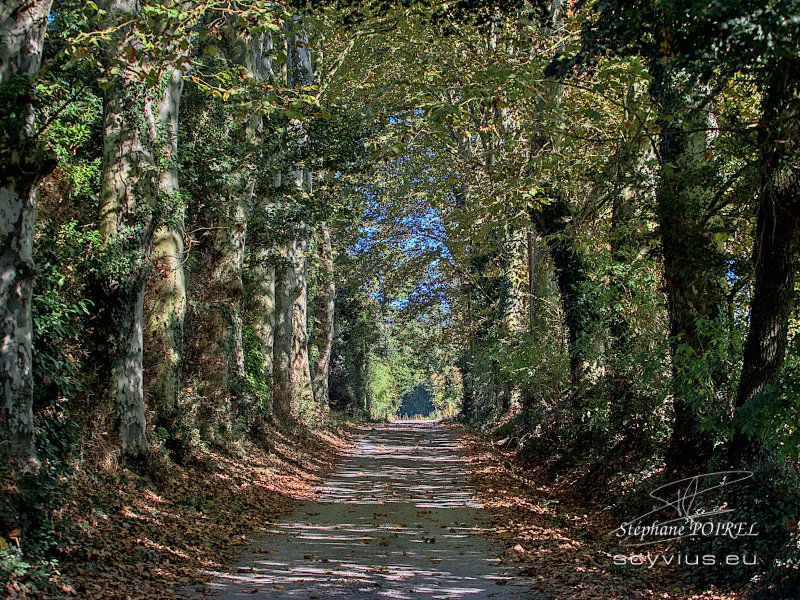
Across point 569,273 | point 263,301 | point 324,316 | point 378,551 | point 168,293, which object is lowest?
point 378,551

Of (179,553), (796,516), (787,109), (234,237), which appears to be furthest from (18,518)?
(234,237)

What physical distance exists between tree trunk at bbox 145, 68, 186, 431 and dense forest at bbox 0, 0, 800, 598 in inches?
2.1

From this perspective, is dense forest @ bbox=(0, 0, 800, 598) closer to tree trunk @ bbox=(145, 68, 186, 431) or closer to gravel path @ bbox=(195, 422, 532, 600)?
tree trunk @ bbox=(145, 68, 186, 431)

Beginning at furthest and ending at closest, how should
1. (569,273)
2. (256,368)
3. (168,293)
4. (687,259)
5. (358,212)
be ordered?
(358,212) < (256,368) < (569,273) < (168,293) < (687,259)

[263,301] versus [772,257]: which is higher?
[263,301]

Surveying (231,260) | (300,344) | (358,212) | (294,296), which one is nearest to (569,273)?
(358,212)

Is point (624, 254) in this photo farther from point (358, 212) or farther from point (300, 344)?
point (300, 344)

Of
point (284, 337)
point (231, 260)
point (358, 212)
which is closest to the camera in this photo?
point (231, 260)

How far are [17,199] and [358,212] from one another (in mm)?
13520

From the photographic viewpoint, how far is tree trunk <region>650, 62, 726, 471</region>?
970 centimetres

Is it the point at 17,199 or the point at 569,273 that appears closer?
the point at 17,199

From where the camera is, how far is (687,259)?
1012cm

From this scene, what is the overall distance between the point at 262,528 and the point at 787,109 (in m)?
8.29

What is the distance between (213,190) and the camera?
53.7ft
